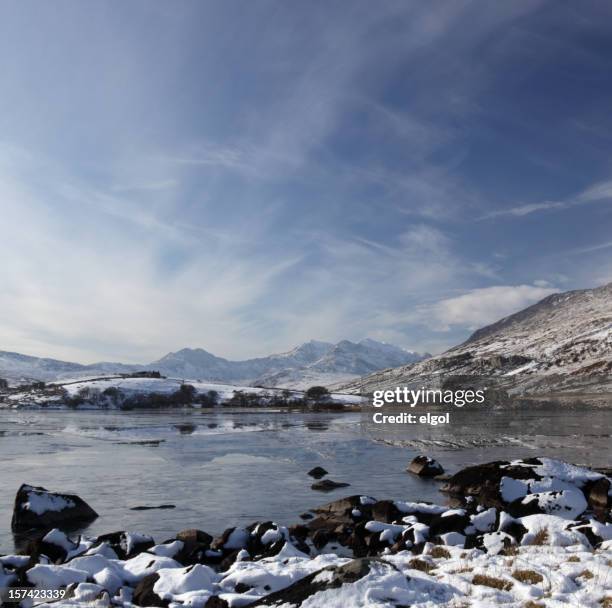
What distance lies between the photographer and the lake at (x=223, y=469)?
26.5m

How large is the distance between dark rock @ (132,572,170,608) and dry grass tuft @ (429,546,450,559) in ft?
27.4

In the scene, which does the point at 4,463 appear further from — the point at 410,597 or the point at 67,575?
the point at 410,597

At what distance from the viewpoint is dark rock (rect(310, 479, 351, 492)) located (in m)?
→ 32.9

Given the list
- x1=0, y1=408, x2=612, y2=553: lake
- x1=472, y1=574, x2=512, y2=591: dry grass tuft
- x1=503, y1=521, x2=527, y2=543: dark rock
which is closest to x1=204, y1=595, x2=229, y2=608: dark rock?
x1=472, y1=574, x2=512, y2=591: dry grass tuft

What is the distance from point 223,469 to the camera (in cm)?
4125

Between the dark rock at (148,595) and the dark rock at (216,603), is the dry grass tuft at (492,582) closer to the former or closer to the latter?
the dark rock at (216,603)

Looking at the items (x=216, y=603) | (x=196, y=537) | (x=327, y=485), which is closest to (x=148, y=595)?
(x=216, y=603)

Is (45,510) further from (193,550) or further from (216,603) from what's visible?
(216,603)

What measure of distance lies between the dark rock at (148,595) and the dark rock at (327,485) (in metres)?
19.4

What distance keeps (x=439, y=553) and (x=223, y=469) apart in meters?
26.9

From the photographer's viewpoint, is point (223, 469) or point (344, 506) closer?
point (344, 506)

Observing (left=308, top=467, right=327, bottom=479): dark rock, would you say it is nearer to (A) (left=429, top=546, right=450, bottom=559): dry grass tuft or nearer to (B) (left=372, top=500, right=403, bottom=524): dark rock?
(B) (left=372, top=500, right=403, bottom=524): dark rock

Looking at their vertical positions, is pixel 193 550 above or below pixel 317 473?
above

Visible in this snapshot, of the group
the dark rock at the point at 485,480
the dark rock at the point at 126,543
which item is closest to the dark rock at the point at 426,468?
the dark rock at the point at 485,480
